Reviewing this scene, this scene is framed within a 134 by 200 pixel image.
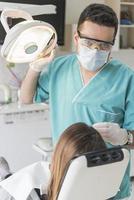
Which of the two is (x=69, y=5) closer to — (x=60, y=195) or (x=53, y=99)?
(x=53, y=99)

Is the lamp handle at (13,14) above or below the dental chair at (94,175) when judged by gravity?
above

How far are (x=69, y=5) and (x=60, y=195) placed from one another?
2.53m

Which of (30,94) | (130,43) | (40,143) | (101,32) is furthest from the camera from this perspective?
(130,43)

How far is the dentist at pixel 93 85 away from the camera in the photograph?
4.50ft

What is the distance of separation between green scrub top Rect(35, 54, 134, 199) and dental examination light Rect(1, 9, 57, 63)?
192 millimetres

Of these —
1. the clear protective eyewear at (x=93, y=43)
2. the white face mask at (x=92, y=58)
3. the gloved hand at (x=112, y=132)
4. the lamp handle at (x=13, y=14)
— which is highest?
the lamp handle at (x=13, y=14)

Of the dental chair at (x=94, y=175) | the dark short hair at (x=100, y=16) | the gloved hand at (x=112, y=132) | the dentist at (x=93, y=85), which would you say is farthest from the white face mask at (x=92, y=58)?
the dental chair at (x=94, y=175)

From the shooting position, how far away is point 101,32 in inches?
53.5

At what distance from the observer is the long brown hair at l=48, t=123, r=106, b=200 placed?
1114 mm

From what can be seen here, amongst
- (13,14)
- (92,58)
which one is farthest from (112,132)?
(13,14)

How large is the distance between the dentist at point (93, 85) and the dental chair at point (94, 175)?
0.22 meters

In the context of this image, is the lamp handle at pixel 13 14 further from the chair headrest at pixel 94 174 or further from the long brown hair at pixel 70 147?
the chair headrest at pixel 94 174

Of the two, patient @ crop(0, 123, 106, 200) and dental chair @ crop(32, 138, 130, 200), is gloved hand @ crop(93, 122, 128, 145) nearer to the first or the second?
patient @ crop(0, 123, 106, 200)

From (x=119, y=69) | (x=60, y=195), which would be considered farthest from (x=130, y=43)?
(x=60, y=195)
